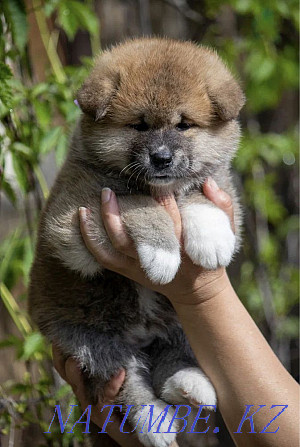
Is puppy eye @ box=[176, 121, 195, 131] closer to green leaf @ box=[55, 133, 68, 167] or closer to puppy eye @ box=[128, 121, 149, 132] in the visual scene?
puppy eye @ box=[128, 121, 149, 132]

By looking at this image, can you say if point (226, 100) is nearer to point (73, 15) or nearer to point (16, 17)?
point (16, 17)

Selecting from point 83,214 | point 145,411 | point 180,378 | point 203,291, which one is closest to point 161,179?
point 83,214

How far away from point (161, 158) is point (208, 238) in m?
0.32

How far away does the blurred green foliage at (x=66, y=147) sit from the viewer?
103 inches

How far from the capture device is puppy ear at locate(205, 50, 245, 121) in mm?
2078

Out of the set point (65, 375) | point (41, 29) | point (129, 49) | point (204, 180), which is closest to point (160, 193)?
point (204, 180)

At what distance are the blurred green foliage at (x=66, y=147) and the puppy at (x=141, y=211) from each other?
15.6 inches

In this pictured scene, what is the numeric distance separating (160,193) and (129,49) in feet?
1.85

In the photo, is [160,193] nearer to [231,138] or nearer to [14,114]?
[231,138]

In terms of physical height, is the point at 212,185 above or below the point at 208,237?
above

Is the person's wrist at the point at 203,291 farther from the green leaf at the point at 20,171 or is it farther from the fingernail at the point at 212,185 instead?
the green leaf at the point at 20,171

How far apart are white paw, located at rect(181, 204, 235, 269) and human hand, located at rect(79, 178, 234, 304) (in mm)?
43

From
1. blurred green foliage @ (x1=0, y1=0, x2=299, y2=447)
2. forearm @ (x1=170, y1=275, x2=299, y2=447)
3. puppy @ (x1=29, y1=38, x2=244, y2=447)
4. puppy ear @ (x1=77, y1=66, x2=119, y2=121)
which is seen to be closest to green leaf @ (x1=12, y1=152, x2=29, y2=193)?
blurred green foliage @ (x1=0, y1=0, x2=299, y2=447)

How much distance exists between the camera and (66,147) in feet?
8.60
